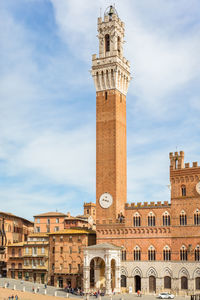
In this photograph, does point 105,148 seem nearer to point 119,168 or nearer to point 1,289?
point 119,168

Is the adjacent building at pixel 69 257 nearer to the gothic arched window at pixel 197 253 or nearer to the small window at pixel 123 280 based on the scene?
the small window at pixel 123 280

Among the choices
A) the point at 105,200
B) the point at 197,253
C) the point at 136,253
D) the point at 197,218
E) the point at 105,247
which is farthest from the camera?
the point at 105,200

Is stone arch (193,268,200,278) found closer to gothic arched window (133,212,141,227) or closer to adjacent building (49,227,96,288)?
gothic arched window (133,212,141,227)

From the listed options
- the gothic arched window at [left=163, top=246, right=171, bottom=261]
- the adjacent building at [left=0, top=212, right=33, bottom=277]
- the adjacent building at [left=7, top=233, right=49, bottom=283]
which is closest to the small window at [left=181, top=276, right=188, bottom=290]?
the gothic arched window at [left=163, top=246, right=171, bottom=261]

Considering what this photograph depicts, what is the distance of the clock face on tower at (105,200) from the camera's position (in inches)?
2808

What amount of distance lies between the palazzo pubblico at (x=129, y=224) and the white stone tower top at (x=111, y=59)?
18 cm

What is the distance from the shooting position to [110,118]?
7431cm

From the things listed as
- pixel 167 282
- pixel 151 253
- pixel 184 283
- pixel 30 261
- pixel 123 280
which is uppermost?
pixel 151 253

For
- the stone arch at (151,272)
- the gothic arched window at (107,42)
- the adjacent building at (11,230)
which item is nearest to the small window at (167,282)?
the stone arch at (151,272)

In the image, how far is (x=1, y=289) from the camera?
2606 inches

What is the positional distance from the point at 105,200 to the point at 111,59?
81.5 ft

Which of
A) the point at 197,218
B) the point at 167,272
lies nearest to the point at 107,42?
the point at 197,218

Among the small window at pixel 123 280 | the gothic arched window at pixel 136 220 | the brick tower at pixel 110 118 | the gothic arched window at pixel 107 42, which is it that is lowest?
the small window at pixel 123 280

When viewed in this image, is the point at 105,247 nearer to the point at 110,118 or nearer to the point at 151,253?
the point at 151,253
